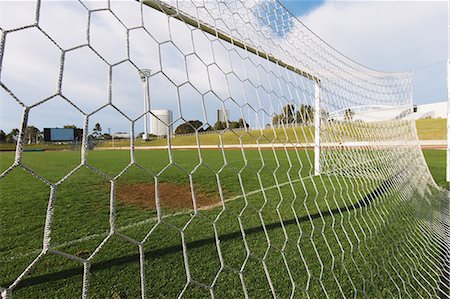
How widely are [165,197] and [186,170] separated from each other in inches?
57.3

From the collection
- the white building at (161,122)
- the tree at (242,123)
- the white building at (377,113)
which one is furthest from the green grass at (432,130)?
the white building at (161,122)

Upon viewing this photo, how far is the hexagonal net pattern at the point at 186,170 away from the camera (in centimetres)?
79

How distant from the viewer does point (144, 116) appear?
1.02 meters

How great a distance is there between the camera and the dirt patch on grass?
10.0 ft

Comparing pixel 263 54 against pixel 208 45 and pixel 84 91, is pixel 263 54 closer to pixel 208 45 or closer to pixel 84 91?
pixel 208 45

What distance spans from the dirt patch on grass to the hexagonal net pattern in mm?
48

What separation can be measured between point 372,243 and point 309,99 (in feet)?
4.11

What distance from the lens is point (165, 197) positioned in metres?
3.42

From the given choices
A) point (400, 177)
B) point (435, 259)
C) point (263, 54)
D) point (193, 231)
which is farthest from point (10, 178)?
point (400, 177)

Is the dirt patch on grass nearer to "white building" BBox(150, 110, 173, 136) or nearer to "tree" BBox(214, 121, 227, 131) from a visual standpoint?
"tree" BBox(214, 121, 227, 131)

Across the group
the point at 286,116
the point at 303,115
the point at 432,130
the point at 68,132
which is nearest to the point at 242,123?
the point at 286,116

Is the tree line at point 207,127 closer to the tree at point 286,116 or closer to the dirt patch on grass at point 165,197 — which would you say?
the tree at point 286,116

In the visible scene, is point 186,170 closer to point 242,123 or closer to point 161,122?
point 242,123

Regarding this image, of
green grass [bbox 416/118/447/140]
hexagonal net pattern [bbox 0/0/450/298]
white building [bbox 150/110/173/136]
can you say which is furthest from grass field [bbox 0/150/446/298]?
green grass [bbox 416/118/447/140]
